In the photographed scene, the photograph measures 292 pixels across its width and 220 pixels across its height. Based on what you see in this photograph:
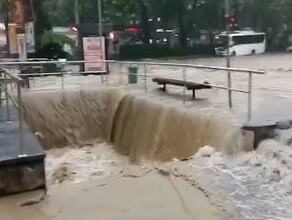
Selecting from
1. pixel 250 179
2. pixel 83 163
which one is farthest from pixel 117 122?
pixel 250 179

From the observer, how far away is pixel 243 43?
146ft

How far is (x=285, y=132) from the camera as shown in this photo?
28.6ft

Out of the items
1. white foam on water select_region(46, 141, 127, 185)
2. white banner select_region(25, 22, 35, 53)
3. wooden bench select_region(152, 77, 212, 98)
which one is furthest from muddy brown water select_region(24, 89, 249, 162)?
white banner select_region(25, 22, 35, 53)

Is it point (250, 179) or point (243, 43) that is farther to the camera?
point (243, 43)

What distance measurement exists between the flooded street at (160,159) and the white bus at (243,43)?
27.1 m

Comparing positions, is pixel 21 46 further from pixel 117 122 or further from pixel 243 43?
pixel 243 43

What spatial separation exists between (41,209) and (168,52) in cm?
3760

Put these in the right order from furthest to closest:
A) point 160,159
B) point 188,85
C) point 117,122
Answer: point 117,122, point 188,85, point 160,159

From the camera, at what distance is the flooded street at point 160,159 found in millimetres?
6238

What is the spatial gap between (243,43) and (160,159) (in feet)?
114

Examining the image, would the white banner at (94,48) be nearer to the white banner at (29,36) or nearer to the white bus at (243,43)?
the white banner at (29,36)

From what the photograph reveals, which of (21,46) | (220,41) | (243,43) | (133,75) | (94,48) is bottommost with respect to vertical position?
(133,75)

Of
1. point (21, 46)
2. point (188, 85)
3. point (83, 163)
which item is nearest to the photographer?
point (83, 163)

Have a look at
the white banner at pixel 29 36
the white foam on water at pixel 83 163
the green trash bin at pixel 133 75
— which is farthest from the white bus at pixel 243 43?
the white foam on water at pixel 83 163
